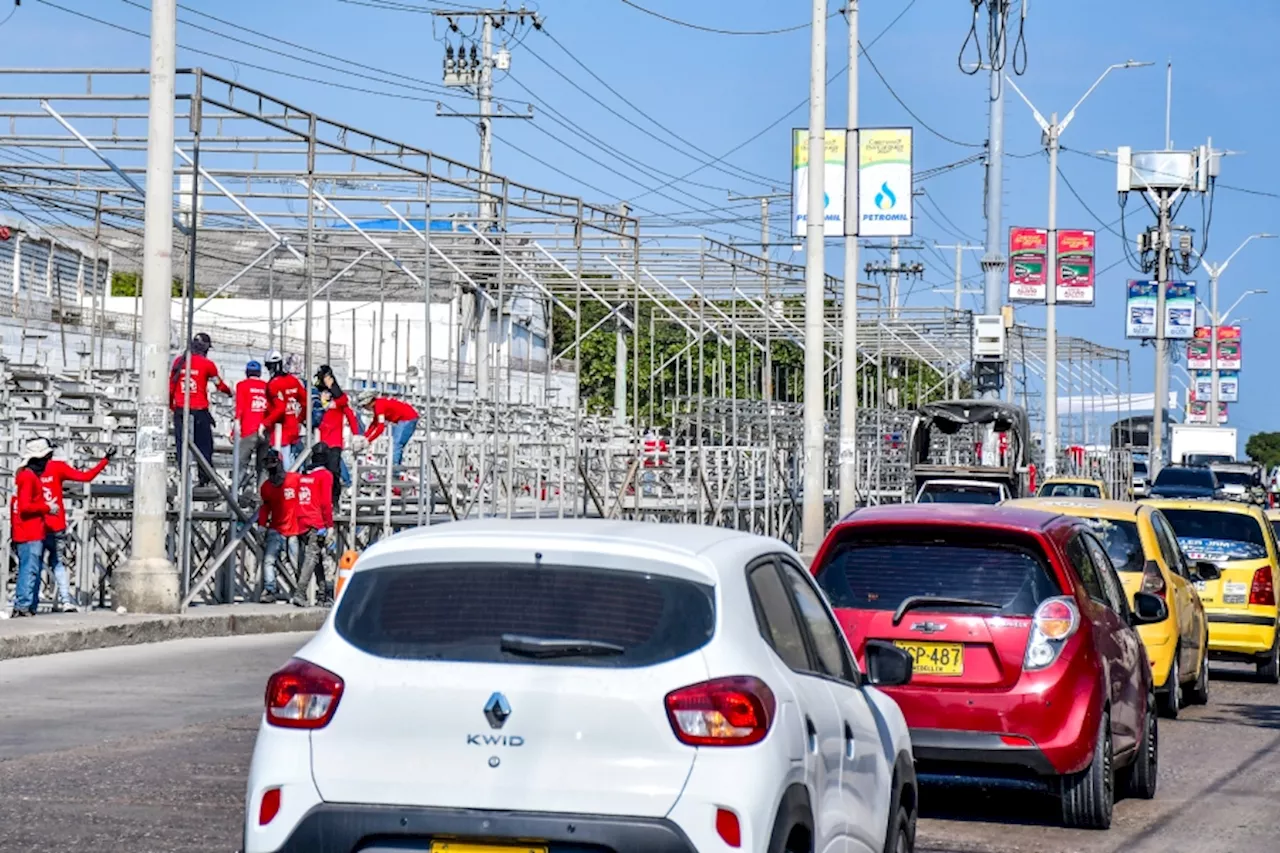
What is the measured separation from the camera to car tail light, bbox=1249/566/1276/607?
19484 millimetres

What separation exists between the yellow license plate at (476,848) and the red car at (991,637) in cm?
465

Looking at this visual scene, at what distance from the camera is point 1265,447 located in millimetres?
187250

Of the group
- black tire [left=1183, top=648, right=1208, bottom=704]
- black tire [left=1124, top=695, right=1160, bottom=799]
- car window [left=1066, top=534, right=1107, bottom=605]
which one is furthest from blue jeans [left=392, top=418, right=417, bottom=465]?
car window [left=1066, top=534, right=1107, bottom=605]

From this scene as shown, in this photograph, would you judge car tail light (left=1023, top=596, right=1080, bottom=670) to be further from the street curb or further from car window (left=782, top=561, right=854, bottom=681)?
the street curb

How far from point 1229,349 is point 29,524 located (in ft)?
294

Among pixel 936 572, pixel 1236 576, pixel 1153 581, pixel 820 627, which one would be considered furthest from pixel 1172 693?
pixel 820 627

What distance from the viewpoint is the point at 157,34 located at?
63.9 ft

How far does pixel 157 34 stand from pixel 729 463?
53.6ft

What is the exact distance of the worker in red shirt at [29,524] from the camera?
18.9 m

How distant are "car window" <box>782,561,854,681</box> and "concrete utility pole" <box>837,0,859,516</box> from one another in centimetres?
2268

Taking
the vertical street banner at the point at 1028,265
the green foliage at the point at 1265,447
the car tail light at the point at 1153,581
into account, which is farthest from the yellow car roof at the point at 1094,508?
the green foliage at the point at 1265,447

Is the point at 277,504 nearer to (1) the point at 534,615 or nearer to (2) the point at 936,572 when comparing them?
(2) the point at 936,572

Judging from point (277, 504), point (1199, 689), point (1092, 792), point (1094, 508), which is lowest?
point (1199, 689)

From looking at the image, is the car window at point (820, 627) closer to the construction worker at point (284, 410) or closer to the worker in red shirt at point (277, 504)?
the worker in red shirt at point (277, 504)
